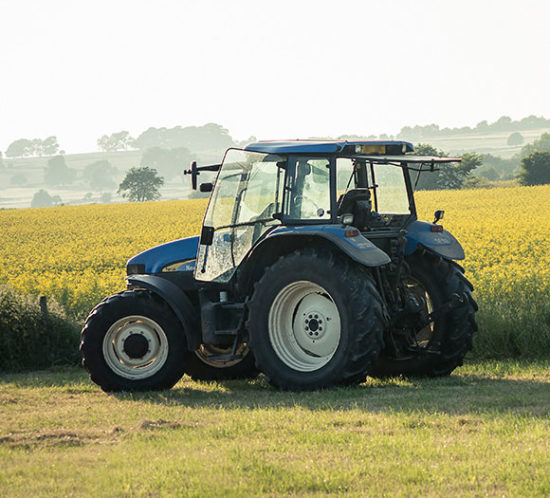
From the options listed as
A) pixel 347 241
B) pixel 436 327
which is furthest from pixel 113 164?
pixel 347 241

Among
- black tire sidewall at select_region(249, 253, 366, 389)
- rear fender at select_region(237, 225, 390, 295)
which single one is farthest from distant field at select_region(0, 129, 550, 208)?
black tire sidewall at select_region(249, 253, 366, 389)

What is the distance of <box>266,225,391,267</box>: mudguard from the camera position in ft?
25.6

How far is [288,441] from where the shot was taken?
616cm

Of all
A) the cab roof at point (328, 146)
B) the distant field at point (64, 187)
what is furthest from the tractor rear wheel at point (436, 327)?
the distant field at point (64, 187)

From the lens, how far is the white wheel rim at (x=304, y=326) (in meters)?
8.39

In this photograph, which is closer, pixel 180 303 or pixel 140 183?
pixel 180 303

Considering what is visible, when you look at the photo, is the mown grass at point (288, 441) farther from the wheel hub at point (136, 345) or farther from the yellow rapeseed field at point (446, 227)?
the yellow rapeseed field at point (446, 227)

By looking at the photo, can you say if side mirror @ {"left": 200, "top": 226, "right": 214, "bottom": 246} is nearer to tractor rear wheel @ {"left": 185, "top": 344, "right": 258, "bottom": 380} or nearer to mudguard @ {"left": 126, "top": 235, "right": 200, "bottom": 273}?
mudguard @ {"left": 126, "top": 235, "right": 200, "bottom": 273}

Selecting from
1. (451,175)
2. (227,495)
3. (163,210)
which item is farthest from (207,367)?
(451,175)

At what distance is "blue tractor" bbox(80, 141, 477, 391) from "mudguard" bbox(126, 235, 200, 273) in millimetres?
14

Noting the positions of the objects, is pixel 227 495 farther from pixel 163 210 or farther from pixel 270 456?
pixel 163 210

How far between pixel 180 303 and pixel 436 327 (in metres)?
2.62

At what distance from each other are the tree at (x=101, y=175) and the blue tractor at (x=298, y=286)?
16747 cm

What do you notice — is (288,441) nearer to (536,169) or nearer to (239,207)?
(239,207)
